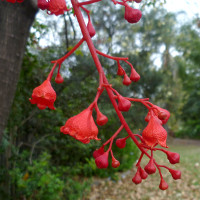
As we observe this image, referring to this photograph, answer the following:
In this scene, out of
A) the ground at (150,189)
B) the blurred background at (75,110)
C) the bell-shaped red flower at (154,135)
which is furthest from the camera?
the ground at (150,189)

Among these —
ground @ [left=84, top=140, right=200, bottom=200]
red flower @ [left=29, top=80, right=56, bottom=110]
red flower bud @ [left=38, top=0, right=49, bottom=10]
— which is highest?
red flower bud @ [left=38, top=0, right=49, bottom=10]

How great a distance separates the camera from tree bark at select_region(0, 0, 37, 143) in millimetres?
1415

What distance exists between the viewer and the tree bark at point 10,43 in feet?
4.64

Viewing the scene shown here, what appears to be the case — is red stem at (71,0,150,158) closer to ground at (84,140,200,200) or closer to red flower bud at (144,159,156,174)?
red flower bud at (144,159,156,174)

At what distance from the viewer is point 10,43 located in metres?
1.43

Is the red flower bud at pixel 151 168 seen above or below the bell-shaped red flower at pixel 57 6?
below

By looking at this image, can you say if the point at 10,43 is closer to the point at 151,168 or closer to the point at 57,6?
the point at 57,6

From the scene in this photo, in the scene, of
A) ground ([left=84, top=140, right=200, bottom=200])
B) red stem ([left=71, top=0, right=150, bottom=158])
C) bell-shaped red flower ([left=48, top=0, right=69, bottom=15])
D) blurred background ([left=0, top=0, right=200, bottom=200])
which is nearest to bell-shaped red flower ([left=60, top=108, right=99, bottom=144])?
red stem ([left=71, top=0, right=150, bottom=158])

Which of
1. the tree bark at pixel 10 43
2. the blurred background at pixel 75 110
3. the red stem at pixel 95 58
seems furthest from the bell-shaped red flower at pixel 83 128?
the tree bark at pixel 10 43

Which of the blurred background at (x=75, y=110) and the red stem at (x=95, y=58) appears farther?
the blurred background at (x=75, y=110)

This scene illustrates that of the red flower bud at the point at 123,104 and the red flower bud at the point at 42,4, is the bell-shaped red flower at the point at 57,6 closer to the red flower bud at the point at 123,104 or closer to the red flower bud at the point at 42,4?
the red flower bud at the point at 42,4

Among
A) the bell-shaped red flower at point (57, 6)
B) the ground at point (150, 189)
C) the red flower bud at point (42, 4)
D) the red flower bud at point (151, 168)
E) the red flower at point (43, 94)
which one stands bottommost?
the ground at point (150, 189)

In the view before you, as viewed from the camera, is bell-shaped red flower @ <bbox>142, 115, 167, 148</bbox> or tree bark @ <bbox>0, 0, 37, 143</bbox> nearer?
bell-shaped red flower @ <bbox>142, 115, 167, 148</bbox>

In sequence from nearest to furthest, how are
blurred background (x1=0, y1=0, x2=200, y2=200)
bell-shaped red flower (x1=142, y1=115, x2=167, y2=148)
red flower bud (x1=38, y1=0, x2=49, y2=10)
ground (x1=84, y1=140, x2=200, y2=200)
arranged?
bell-shaped red flower (x1=142, y1=115, x2=167, y2=148), red flower bud (x1=38, y1=0, x2=49, y2=10), blurred background (x1=0, y1=0, x2=200, y2=200), ground (x1=84, y1=140, x2=200, y2=200)
